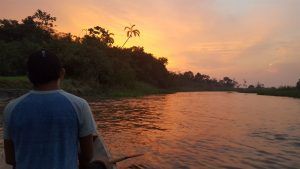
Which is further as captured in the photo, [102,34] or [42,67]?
[102,34]

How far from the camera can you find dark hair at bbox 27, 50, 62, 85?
2.87 meters

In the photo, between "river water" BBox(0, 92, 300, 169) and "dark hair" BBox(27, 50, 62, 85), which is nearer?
"dark hair" BBox(27, 50, 62, 85)

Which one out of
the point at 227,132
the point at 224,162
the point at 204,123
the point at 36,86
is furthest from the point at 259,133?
the point at 36,86

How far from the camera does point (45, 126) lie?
2.79 meters

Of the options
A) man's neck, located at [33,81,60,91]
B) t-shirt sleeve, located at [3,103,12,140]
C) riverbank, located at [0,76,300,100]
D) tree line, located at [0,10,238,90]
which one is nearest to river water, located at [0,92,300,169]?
t-shirt sleeve, located at [3,103,12,140]

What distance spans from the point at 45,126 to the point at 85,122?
267 millimetres

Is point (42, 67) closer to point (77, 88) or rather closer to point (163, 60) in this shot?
point (77, 88)

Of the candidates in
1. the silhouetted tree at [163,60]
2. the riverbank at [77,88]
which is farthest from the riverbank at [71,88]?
the silhouetted tree at [163,60]

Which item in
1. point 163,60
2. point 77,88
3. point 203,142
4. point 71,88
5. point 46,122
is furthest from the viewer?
point 163,60

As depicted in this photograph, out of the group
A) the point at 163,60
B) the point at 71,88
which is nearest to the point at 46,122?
the point at 71,88

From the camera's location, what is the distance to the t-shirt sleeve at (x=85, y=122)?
2850 millimetres

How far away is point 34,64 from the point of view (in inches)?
113

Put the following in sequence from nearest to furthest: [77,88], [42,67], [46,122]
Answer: [46,122]
[42,67]
[77,88]

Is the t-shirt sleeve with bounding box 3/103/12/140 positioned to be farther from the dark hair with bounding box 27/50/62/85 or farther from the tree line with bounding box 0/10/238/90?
the tree line with bounding box 0/10/238/90
